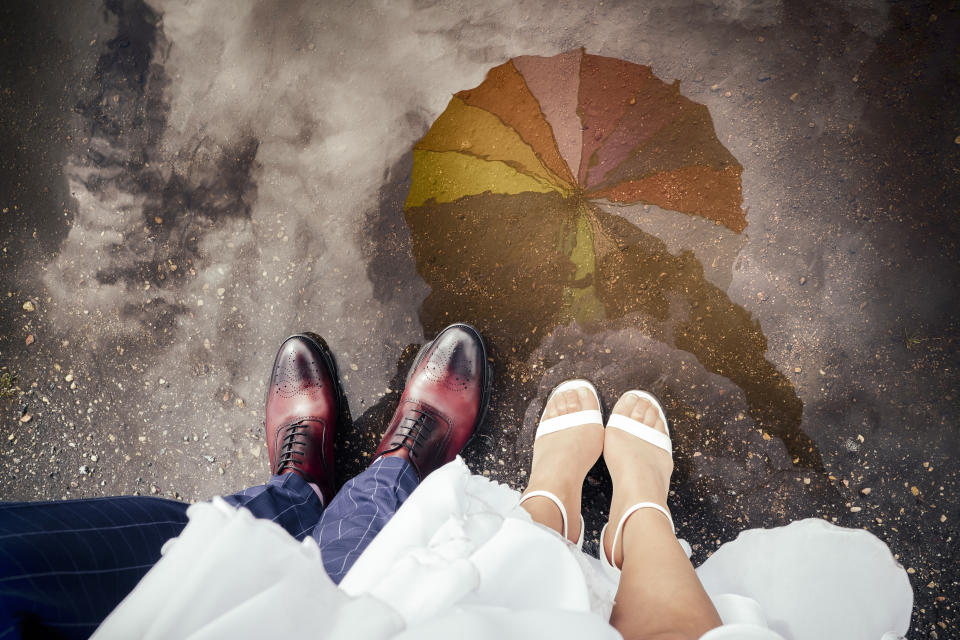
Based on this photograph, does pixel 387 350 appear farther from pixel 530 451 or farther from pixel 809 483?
pixel 809 483

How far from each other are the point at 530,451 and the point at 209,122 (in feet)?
5.43

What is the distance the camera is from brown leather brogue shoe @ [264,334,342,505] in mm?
1483

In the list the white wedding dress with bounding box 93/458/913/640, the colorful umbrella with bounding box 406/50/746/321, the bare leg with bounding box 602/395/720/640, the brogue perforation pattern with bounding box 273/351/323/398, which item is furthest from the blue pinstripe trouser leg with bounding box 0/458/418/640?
the colorful umbrella with bounding box 406/50/746/321

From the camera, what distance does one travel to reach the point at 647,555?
1.13 m

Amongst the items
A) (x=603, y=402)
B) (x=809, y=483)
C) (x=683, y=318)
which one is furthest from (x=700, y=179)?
(x=809, y=483)

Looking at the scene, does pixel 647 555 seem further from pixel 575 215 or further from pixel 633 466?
pixel 575 215

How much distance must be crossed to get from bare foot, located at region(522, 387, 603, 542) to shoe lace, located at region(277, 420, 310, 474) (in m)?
0.74

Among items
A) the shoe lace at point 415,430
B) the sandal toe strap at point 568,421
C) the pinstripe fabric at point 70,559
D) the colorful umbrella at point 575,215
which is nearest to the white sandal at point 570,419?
the sandal toe strap at point 568,421

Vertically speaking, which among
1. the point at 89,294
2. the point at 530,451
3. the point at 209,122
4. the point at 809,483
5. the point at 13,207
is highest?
the point at 13,207

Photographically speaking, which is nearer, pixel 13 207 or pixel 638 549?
pixel 638 549

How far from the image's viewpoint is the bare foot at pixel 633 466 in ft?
4.33

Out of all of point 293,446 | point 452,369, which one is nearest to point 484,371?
point 452,369

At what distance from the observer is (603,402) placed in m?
1.52

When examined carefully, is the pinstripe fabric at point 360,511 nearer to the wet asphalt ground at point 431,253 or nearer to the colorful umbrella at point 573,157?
the wet asphalt ground at point 431,253
